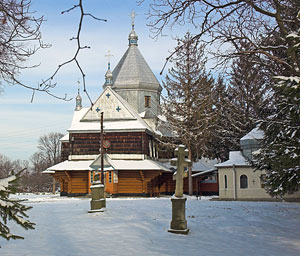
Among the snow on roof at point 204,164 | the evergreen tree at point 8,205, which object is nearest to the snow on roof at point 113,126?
the snow on roof at point 204,164

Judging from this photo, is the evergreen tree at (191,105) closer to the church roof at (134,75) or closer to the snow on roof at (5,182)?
the church roof at (134,75)

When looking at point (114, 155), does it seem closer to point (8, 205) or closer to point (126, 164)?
point (126, 164)

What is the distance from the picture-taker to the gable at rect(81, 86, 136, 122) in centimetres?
3209

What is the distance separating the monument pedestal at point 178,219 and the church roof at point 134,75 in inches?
1041

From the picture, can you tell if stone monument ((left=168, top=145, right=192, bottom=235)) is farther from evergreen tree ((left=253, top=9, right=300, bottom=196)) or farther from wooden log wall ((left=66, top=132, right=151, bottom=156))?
wooden log wall ((left=66, top=132, right=151, bottom=156))

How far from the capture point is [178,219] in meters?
11.1

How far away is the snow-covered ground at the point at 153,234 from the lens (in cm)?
885

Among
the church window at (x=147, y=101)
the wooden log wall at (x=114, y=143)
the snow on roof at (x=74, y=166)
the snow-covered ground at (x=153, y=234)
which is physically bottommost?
the snow-covered ground at (x=153, y=234)

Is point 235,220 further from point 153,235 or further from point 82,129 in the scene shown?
point 82,129

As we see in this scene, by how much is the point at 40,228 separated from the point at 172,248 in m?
4.43

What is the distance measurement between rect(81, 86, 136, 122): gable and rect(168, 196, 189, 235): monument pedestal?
20.8 m

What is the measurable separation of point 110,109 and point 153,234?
74.1ft

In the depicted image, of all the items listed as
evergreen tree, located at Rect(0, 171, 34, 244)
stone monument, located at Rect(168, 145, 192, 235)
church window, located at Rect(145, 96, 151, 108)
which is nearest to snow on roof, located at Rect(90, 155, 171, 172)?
church window, located at Rect(145, 96, 151, 108)

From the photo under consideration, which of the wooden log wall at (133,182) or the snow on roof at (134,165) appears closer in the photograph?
the snow on roof at (134,165)
